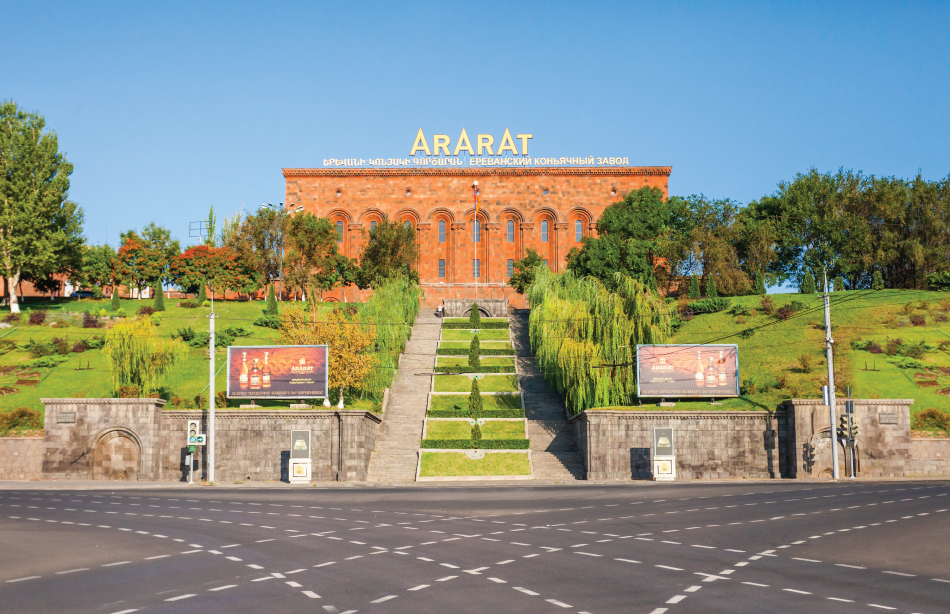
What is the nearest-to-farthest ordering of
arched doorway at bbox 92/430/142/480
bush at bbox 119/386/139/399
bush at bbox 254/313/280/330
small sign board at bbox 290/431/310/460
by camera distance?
small sign board at bbox 290/431/310/460 → arched doorway at bbox 92/430/142/480 → bush at bbox 119/386/139/399 → bush at bbox 254/313/280/330

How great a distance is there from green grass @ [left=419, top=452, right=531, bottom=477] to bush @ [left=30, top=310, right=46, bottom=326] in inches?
1580

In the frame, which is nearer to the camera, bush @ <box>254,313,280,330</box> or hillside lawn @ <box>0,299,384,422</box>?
hillside lawn @ <box>0,299,384,422</box>

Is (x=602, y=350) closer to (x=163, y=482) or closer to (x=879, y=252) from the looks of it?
(x=163, y=482)

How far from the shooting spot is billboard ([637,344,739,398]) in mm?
42344

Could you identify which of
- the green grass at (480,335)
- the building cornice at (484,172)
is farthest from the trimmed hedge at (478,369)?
the building cornice at (484,172)

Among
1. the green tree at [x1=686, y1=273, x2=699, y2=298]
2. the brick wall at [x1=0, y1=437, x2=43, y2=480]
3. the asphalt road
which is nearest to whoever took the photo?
the asphalt road

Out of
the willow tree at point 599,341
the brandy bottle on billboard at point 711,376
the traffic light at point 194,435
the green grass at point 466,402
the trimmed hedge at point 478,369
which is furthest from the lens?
the trimmed hedge at point 478,369

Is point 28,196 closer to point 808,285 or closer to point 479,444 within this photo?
point 479,444

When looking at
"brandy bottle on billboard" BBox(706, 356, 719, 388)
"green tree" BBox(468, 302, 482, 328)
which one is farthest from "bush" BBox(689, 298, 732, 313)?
"brandy bottle on billboard" BBox(706, 356, 719, 388)

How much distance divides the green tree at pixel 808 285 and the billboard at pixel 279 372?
43.2 metres

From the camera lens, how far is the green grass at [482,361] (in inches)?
2126

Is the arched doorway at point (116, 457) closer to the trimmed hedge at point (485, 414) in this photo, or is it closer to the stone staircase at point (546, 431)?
the trimmed hedge at point (485, 414)

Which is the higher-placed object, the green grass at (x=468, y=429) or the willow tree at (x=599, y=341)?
the willow tree at (x=599, y=341)

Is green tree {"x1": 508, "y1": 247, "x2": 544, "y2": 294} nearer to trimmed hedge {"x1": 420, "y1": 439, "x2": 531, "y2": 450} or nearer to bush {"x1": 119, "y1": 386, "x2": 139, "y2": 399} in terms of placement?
trimmed hedge {"x1": 420, "y1": 439, "x2": 531, "y2": 450}
